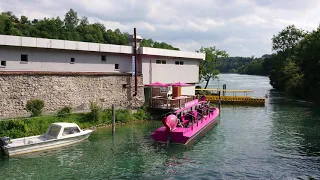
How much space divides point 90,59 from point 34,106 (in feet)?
23.1

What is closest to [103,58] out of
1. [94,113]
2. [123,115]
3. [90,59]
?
[90,59]

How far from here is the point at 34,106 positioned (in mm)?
22906

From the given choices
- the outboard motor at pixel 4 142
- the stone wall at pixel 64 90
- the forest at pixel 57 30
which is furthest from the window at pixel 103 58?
the forest at pixel 57 30

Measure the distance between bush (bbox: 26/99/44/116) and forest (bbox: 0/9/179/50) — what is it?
56.4 metres

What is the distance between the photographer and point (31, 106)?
74.8 feet

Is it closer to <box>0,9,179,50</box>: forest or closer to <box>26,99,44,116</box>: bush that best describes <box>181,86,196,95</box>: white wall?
<box>26,99,44,116</box>: bush

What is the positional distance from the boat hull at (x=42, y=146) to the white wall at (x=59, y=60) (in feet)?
23.7

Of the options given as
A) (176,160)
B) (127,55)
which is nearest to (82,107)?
(127,55)

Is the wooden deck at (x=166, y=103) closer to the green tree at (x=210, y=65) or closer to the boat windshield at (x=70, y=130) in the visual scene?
the boat windshield at (x=70, y=130)

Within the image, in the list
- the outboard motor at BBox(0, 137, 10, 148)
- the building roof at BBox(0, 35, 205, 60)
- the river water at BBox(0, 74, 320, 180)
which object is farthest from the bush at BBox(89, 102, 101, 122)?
the outboard motor at BBox(0, 137, 10, 148)

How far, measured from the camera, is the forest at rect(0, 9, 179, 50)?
7719 cm

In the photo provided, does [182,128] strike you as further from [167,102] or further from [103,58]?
[103,58]

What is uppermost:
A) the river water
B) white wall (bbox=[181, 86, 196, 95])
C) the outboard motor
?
white wall (bbox=[181, 86, 196, 95])

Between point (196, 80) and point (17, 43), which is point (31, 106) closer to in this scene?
point (17, 43)
